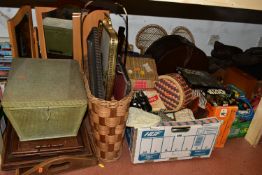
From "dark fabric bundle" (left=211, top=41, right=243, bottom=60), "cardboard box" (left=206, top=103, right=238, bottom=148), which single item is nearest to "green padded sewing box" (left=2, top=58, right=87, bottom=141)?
"cardboard box" (left=206, top=103, right=238, bottom=148)

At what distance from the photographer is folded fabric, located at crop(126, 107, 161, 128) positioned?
0.87 meters

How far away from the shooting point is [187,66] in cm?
123

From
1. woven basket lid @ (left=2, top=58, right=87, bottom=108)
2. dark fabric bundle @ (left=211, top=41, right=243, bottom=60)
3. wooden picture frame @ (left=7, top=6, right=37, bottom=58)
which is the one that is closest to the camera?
woven basket lid @ (left=2, top=58, right=87, bottom=108)

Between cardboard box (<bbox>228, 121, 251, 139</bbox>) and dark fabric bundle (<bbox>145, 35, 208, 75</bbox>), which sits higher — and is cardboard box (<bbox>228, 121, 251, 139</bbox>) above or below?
below

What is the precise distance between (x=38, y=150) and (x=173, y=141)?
1.53 ft

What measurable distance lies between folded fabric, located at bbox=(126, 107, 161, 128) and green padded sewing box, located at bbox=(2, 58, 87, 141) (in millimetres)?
172

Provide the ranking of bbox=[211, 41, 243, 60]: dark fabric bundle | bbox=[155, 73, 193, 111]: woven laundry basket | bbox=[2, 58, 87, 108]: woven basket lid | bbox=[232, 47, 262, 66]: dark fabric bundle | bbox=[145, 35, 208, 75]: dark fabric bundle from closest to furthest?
bbox=[2, 58, 87, 108]: woven basket lid, bbox=[155, 73, 193, 111]: woven laundry basket, bbox=[145, 35, 208, 75]: dark fabric bundle, bbox=[232, 47, 262, 66]: dark fabric bundle, bbox=[211, 41, 243, 60]: dark fabric bundle

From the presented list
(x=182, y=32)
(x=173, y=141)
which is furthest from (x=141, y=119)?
(x=182, y=32)

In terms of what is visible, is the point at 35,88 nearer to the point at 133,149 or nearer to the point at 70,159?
the point at 70,159

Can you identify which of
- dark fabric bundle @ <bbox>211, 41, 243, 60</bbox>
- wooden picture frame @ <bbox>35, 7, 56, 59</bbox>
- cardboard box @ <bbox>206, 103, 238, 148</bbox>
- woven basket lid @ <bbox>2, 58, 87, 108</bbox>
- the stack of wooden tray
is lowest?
the stack of wooden tray

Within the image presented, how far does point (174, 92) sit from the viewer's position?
39.6 inches

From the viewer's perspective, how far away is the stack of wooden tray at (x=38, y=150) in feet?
2.63

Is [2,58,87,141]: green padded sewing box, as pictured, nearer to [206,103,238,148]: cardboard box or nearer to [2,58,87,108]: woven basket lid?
[2,58,87,108]: woven basket lid

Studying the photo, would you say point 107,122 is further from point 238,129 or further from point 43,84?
point 238,129
